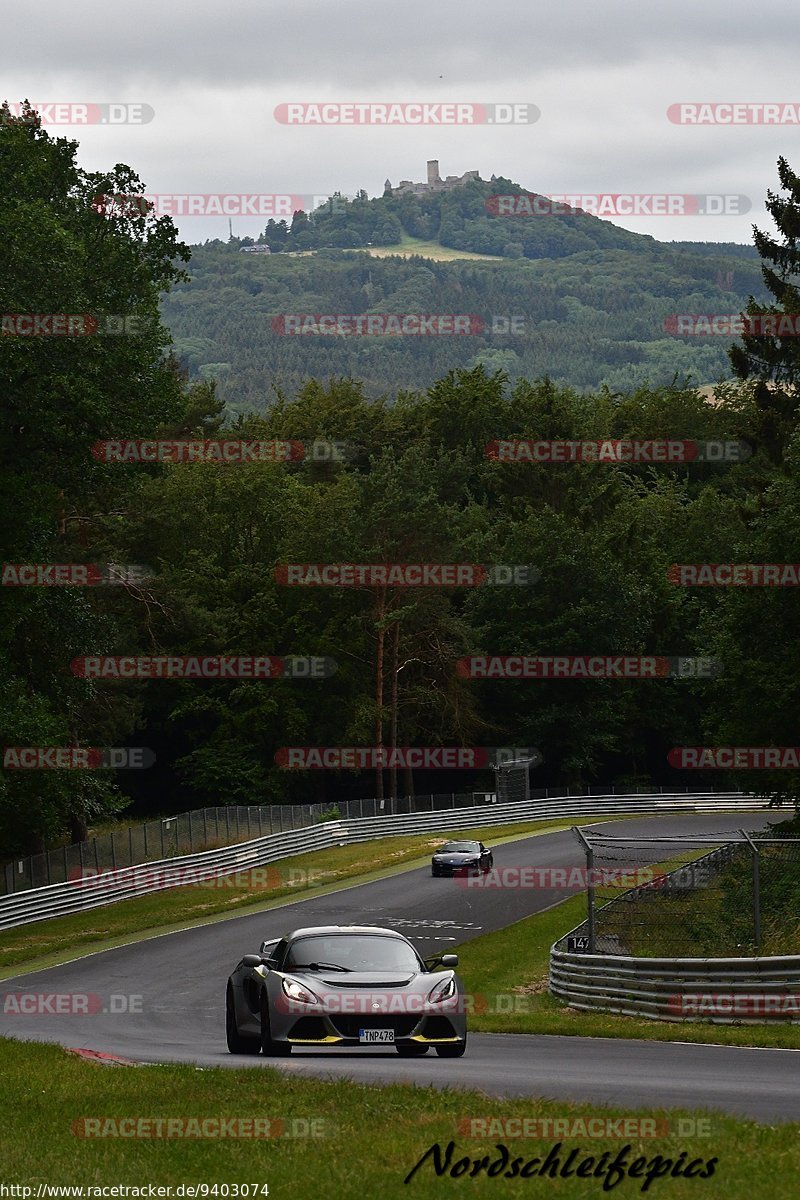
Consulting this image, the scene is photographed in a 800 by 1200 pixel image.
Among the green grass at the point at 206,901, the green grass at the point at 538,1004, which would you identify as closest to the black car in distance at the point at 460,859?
the green grass at the point at 206,901

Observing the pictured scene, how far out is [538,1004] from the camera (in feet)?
83.6

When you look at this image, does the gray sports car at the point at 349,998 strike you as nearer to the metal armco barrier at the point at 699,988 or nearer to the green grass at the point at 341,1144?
Answer: the green grass at the point at 341,1144

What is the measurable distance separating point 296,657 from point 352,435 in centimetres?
2997

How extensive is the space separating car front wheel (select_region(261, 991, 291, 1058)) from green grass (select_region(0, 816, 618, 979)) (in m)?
19.7

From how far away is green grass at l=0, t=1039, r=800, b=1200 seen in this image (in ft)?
28.5

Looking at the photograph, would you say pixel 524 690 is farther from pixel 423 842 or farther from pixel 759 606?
pixel 759 606

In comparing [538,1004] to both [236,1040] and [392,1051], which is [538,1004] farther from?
[236,1040]

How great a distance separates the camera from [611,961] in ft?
75.5

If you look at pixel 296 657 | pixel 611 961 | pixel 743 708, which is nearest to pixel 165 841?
pixel 743 708

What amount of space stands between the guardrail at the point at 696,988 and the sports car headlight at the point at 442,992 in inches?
216

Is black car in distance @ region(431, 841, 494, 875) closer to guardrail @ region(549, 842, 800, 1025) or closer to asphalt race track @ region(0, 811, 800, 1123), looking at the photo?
asphalt race track @ region(0, 811, 800, 1123)

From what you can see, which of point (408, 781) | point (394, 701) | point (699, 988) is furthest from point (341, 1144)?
point (408, 781)

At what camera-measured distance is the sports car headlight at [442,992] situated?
16016mm

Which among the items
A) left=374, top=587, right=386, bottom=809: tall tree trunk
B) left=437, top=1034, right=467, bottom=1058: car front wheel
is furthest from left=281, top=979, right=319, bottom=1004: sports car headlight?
left=374, top=587, right=386, bottom=809: tall tree trunk
